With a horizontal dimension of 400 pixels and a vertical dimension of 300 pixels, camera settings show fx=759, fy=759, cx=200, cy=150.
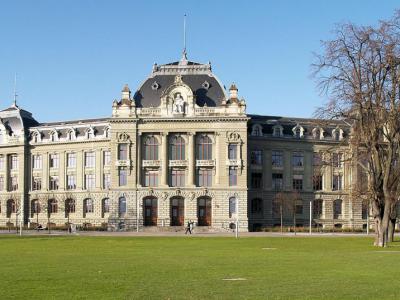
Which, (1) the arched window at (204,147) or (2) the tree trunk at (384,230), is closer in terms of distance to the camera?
(2) the tree trunk at (384,230)

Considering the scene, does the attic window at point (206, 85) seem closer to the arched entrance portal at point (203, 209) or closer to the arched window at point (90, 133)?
the arched entrance portal at point (203, 209)

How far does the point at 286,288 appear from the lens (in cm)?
2627

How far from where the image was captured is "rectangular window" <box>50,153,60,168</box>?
468 ft

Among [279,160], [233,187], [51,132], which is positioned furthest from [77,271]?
[51,132]

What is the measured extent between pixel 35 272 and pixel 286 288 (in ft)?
38.9

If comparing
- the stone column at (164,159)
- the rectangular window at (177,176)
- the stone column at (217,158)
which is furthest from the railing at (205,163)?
the stone column at (164,159)

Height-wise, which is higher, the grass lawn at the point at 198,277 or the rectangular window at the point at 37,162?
the rectangular window at the point at 37,162

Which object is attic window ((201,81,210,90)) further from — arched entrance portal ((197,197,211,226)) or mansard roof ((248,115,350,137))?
arched entrance portal ((197,197,211,226))

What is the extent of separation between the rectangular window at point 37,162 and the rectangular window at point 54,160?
2430 mm

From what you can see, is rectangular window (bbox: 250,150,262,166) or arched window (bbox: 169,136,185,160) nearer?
arched window (bbox: 169,136,185,160)

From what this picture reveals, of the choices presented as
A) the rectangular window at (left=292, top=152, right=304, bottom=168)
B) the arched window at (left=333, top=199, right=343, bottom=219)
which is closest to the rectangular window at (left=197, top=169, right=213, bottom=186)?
the rectangular window at (left=292, top=152, right=304, bottom=168)

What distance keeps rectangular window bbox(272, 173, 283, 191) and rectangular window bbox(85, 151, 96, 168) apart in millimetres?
32848

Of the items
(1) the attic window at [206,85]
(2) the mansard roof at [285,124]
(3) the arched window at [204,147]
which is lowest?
(3) the arched window at [204,147]

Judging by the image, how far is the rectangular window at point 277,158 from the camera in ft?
437
